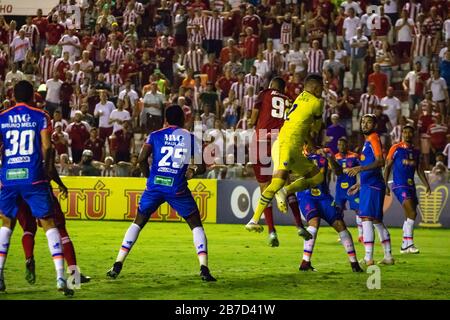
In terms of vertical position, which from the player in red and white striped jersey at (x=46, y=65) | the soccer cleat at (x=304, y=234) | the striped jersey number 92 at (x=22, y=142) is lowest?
the soccer cleat at (x=304, y=234)

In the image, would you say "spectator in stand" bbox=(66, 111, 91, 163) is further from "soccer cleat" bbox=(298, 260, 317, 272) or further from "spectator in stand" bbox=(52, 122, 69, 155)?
"soccer cleat" bbox=(298, 260, 317, 272)

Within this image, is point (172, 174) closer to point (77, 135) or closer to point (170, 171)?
point (170, 171)

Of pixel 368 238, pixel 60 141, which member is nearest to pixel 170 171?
pixel 368 238

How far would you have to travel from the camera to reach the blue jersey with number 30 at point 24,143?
13.1 metres

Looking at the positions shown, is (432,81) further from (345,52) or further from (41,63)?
(41,63)

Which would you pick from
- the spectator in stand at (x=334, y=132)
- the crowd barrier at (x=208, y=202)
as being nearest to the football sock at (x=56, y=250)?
the crowd barrier at (x=208, y=202)

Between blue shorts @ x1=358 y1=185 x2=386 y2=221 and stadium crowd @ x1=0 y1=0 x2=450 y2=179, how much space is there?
10158 mm

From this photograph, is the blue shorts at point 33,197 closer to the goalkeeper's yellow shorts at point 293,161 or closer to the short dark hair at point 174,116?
the short dark hair at point 174,116

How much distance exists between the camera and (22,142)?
43.1 feet

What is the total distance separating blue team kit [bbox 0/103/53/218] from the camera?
1307 centimetres

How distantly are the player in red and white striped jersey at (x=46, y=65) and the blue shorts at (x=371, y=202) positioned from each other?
17.8 meters

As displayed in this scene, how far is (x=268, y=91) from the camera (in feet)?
58.8

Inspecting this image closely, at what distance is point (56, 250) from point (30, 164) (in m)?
1.10
